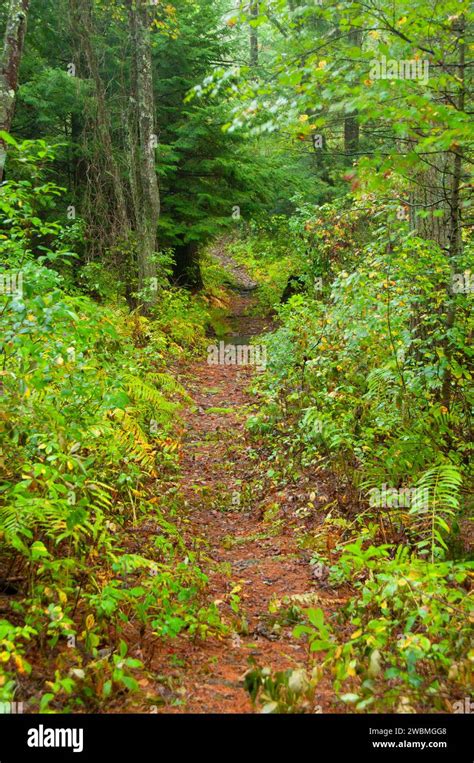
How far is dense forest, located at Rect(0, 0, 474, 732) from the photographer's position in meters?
3.56

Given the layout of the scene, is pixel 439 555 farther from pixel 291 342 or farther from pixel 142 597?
pixel 291 342

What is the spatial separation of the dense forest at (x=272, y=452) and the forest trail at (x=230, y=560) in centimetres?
3

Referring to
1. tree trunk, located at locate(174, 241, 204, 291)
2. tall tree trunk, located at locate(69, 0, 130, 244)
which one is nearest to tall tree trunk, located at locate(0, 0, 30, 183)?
tall tree trunk, located at locate(69, 0, 130, 244)

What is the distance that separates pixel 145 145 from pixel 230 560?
9288mm

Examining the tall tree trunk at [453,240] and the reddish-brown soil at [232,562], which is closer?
the reddish-brown soil at [232,562]

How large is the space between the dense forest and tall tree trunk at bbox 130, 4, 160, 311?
2.2 inches

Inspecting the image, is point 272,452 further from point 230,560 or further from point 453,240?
point 453,240

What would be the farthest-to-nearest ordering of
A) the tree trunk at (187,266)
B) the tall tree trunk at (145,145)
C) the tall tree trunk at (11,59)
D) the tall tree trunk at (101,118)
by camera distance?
the tree trunk at (187,266)
the tall tree trunk at (101,118)
the tall tree trunk at (145,145)
the tall tree trunk at (11,59)

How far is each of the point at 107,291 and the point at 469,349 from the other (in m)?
9.49

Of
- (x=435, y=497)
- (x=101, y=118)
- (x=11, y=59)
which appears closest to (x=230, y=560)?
(x=435, y=497)

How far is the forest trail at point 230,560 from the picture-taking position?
3738 mm

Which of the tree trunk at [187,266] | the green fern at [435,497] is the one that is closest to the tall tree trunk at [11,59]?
the green fern at [435,497]
